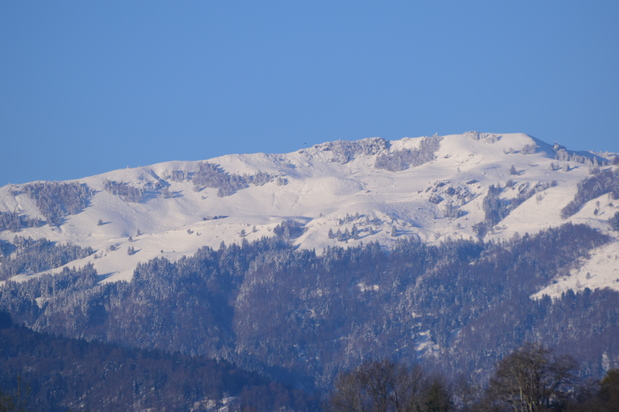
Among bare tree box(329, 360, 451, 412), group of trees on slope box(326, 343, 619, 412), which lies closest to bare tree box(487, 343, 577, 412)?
group of trees on slope box(326, 343, 619, 412)

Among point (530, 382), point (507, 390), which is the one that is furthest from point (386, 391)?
point (530, 382)

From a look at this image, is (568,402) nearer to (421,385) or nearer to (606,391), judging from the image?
(606,391)

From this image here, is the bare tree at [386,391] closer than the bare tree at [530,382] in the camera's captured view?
No

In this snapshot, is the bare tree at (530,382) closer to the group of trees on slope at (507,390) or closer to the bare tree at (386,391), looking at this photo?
the group of trees on slope at (507,390)

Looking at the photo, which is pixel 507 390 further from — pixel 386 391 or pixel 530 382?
pixel 386 391

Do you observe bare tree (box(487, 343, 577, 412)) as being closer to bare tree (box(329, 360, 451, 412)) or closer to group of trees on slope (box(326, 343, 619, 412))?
group of trees on slope (box(326, 343, 619, 412))

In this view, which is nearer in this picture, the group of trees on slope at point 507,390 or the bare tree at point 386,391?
the group of trees on slope at point 507,390

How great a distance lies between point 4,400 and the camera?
92438 mm

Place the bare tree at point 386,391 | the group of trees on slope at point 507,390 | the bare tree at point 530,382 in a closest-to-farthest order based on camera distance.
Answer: the bare tree at point 530,382 → the group of trees on slope at point 507,390 → the bare tree at point 386,391

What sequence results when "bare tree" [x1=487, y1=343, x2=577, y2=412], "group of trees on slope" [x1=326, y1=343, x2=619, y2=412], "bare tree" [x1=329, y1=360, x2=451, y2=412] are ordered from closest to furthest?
"bare tree" [x1=487, y1=343, x2=577, y2=412] < "group of trees on slope" [x1=326, y1=343, x2=619, y2=412] < "bare tree" [x1=329, y1=360, x2=451, y2=412]

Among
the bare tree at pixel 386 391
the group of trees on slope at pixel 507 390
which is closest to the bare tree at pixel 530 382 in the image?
the group of trees on slope at pixel 507 390

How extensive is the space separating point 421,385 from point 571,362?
19097 millimetres

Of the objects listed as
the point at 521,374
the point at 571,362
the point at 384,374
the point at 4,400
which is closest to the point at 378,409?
the point at 384,374

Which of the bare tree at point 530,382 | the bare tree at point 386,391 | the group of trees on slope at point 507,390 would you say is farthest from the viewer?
the bare tree at point 386,391
